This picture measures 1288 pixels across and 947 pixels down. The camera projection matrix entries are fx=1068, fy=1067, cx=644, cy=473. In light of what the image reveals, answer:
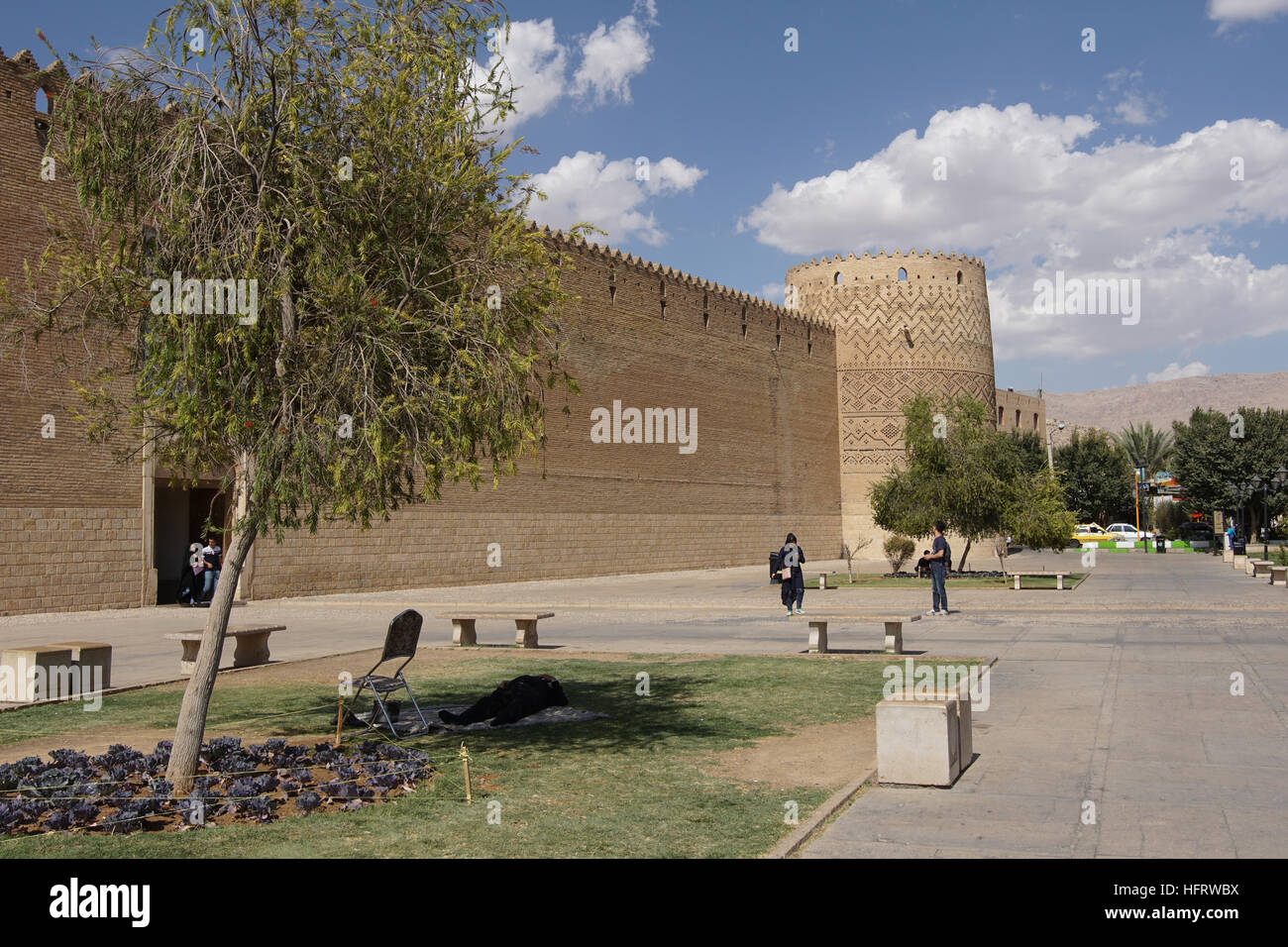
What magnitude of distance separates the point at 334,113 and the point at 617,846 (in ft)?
15.6

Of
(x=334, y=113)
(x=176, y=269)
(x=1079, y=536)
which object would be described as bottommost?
(x=1079, y=536)

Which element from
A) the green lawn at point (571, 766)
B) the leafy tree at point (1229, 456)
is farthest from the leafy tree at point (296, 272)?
the leafy tree at point (1229, 456)

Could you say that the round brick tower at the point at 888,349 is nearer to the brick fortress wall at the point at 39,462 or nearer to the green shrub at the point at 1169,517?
the brick fortress wall at the point at 39,462

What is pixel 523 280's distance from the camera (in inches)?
283

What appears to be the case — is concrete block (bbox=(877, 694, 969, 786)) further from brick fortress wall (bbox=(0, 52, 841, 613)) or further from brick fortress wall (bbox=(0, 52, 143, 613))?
brick fortress wall (bbox=(0, 52, 143, 613))

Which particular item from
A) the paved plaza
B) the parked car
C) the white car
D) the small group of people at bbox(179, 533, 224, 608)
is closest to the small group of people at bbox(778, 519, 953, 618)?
the paved plaza

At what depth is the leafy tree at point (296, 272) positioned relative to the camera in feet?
20.4

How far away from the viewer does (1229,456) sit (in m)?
60.4

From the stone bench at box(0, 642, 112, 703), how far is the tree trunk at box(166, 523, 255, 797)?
4.45 m

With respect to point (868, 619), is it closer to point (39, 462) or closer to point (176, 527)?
point (39, 462)

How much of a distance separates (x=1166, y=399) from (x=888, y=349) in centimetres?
14792
